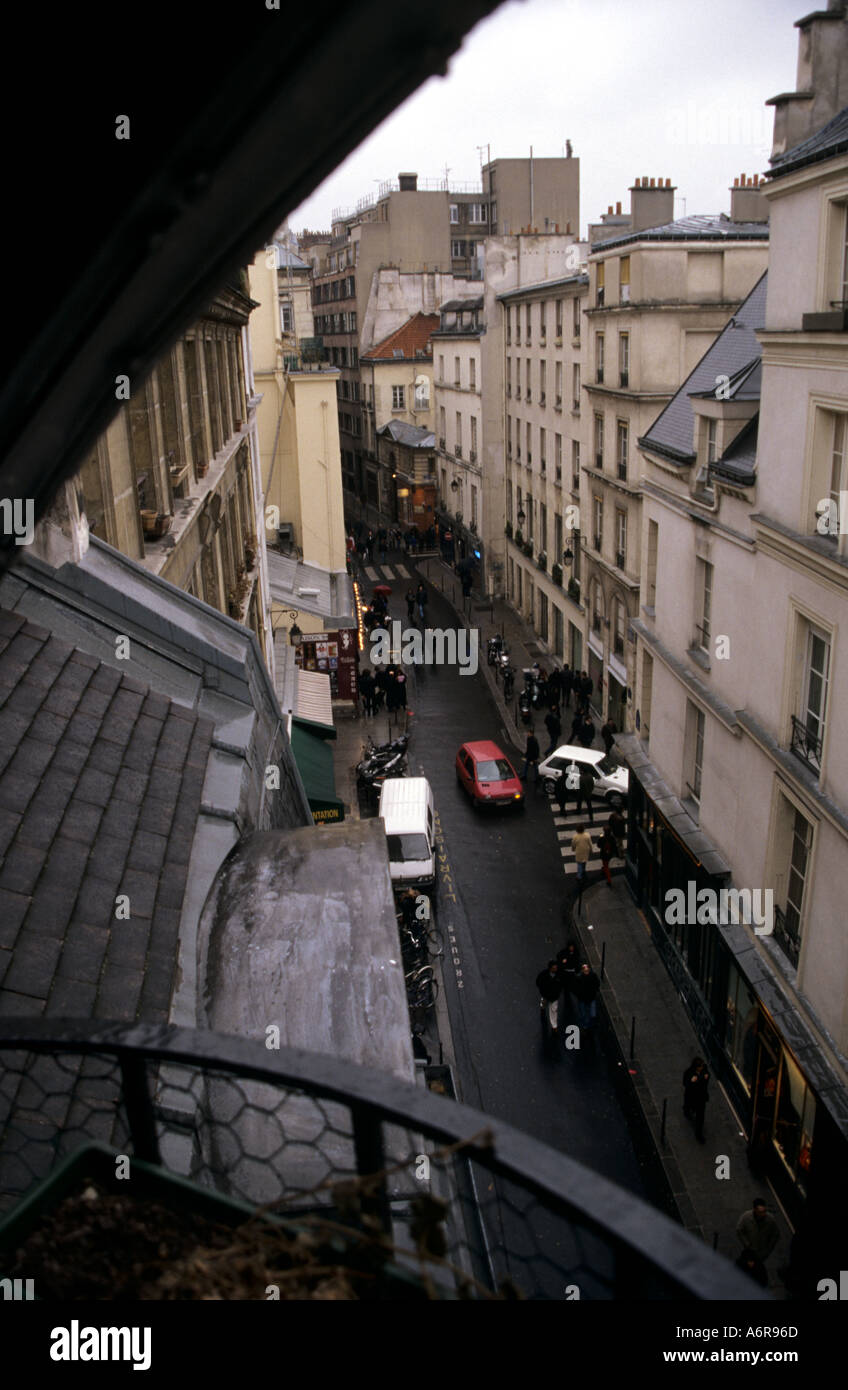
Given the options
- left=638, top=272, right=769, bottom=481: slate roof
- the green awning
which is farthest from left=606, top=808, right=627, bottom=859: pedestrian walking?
left=638, top=272, right=769, bottom=481: slate roof

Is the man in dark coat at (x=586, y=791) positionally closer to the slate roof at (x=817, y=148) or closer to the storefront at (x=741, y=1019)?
the storefront at (x=741, y=1019)

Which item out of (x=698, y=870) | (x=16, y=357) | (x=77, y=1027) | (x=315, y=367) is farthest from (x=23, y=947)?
(x=315, y=367)

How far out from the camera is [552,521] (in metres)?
38.6

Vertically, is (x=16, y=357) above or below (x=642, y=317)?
below

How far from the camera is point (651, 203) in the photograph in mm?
28594

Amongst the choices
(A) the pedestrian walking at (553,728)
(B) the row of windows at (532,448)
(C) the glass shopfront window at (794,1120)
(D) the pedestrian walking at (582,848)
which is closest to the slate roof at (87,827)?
(C) the glass shopfront window at (794,1120)

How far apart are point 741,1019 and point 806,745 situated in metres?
4.73

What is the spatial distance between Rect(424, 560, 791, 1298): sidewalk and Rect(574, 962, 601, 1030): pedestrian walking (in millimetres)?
640

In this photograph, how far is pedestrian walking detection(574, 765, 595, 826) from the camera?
82.8 feet

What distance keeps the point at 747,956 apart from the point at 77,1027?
13823 millimetres

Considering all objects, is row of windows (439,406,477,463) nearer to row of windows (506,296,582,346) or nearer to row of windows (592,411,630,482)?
row of windows (506,296,582,346)
